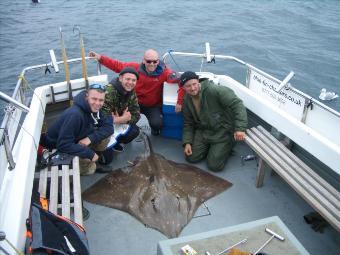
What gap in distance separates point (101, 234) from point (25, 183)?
42.9 inches

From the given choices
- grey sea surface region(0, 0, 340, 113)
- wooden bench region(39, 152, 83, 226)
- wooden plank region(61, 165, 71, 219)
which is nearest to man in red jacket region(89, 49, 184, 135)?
wooden bench region(39, 152, 83, 226)

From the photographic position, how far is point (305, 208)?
4.10 metres

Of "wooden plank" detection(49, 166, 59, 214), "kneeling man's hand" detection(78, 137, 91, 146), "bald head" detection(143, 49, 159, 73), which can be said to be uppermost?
"bald head" detection(143, 49, 159, 73)

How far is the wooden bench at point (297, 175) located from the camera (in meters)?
3.25

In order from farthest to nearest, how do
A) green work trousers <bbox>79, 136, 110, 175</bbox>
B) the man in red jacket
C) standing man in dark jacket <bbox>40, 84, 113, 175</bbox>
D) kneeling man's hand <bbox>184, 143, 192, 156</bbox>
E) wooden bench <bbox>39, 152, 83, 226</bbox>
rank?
the man in red jacket, kneeling man's hand <bbox>184, 143, 192, 156</bbox>, green work trousers <bbox>79, 136, 110, 175</bbox>, standing man in dark jacket <bbox>40, 84, 113, 175</bbox>, wooden bench <bbox>39, 152, 83, 226</bbox>

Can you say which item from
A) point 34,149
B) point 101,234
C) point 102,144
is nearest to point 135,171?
point 102,144

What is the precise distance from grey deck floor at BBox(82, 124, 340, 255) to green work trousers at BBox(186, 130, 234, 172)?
0.38 ft

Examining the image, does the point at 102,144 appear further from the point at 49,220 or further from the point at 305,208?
the point at 305,208

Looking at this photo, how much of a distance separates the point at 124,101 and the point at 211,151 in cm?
139

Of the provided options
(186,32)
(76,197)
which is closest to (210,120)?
(76,197)

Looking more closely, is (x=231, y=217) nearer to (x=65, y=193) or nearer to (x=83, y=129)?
(x=65, y=193)

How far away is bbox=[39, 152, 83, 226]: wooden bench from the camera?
3.10 m

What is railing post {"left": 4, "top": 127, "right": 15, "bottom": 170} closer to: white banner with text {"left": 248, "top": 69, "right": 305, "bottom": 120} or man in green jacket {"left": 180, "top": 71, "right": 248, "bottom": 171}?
man in green jacket {"left": 180, "top": 71, "right": 248, "bottom": 171}

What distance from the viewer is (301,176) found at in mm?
3676
